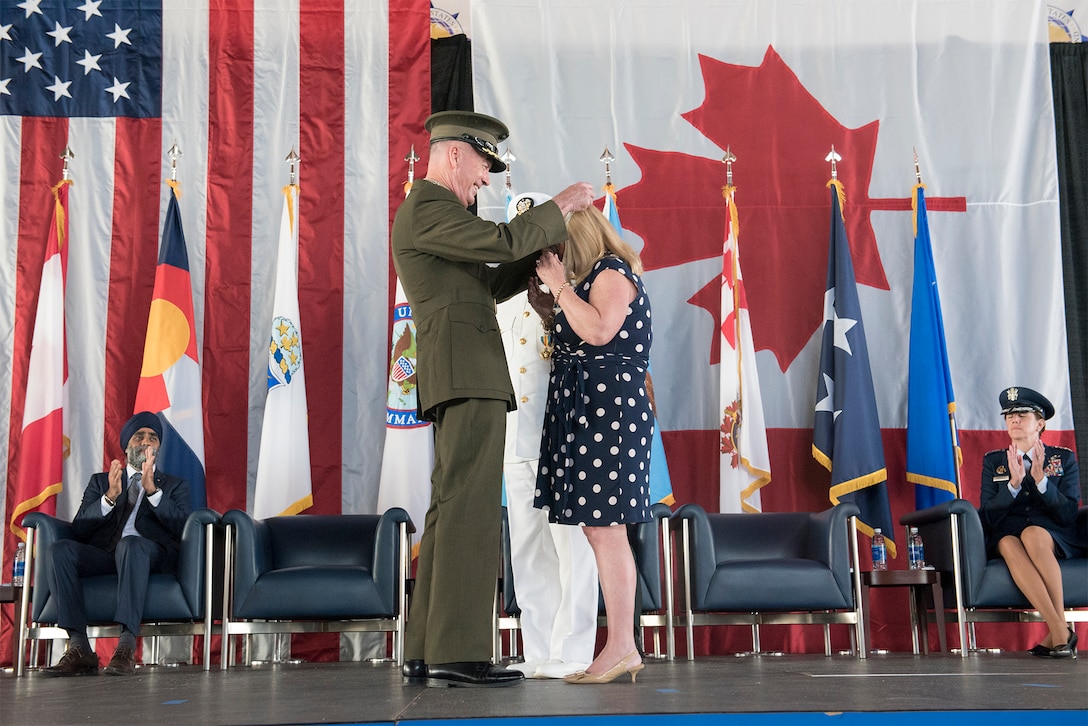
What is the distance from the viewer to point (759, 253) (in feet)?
19.9

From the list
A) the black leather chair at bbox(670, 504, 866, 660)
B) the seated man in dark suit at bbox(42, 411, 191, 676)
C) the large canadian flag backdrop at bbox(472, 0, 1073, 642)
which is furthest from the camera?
the large canadian flag backdrop at bbox(472, 0, 1073, 642)

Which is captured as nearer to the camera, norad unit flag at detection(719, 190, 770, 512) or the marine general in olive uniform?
the marine general in olive uniform

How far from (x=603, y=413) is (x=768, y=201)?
3534 millimetres

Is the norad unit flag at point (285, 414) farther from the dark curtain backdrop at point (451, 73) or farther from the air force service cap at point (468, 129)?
the air force service cap at point (468, 129)

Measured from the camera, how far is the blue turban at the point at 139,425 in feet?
16.4

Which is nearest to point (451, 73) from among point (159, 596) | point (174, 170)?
point (174, 170)

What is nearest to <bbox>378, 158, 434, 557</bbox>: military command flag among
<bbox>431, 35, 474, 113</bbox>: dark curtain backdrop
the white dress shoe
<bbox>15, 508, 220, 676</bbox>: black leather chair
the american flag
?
the american flag

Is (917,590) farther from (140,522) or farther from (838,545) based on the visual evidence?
(140,522)

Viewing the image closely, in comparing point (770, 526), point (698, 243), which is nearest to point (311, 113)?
point (698, 243)

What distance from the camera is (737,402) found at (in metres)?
5.68

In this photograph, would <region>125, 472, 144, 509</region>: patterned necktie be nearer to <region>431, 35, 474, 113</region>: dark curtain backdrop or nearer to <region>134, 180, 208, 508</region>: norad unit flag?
<region>134, 180, 208, 508</region>: norad unit flag

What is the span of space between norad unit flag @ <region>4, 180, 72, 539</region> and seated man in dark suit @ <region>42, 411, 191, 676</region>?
717 millimetres

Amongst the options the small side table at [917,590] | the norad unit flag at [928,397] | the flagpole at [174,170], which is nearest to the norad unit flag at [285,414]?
the flagpole at [174,170]

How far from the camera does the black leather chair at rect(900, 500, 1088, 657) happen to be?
4.68 metres
